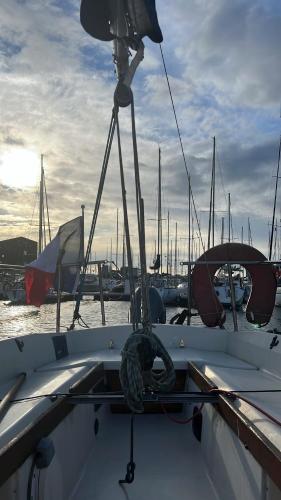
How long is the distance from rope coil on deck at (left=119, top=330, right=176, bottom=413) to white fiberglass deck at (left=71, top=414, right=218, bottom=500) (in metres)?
0.82

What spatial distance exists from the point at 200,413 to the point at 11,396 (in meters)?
1.85

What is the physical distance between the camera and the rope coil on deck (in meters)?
3.15

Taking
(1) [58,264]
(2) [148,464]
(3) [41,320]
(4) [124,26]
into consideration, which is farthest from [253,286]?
(3) [41,320]

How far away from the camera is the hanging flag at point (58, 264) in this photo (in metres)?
6.04

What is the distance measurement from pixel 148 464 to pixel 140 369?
1.24 metres

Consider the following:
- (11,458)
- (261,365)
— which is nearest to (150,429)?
(261,365)

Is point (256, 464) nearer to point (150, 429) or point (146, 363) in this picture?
point (146, 363)

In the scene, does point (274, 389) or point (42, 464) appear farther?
point (274, 389)

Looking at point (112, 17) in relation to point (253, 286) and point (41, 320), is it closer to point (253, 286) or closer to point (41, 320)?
point (253, 286)

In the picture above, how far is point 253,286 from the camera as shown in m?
8.98

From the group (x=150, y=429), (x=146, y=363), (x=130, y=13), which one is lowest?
(x=150, y=429)

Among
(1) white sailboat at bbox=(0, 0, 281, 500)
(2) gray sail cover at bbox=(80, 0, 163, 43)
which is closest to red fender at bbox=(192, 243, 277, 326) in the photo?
(1) white sailboat at bbox=(0, 0, 281, 500)

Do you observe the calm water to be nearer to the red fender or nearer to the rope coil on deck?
the red fender

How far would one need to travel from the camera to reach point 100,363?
4.79 m
